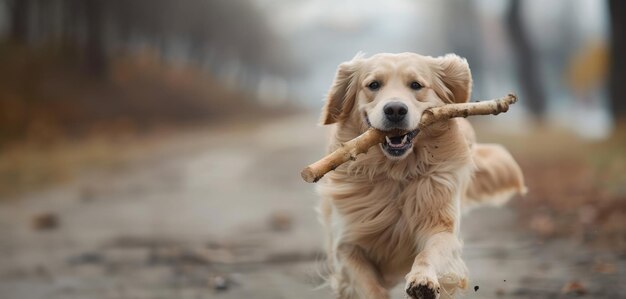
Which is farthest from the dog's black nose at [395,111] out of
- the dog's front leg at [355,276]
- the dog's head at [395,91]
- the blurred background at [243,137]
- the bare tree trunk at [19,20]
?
the bare tree trunk at [19,20]

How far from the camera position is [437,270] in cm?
289

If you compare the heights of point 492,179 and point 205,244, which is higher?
point 492,179

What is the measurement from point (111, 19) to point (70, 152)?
3.57m

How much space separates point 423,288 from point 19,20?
11688mm

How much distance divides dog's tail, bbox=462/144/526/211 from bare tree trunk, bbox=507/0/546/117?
767 centimetres

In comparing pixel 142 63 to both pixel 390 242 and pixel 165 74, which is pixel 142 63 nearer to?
pixel 165 74

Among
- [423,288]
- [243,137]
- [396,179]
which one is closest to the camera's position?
[423,288]

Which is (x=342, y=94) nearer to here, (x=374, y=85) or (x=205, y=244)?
(x=374, y=85)

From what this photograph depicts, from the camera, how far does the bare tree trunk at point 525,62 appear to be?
37.4 ft

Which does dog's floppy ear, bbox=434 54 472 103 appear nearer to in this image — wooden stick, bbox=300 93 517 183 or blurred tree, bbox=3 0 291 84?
wooden stick, bbox=300 93 517 183

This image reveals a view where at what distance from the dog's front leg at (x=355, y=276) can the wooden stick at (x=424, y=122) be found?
0.55m

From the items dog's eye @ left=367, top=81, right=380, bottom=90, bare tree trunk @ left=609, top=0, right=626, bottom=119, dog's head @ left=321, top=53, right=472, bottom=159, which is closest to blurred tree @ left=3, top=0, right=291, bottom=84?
bare tree trunk @ left=609, top=0, right=626, bottom=119

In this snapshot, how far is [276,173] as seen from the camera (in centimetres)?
1105

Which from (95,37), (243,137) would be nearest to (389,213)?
(243,137)
